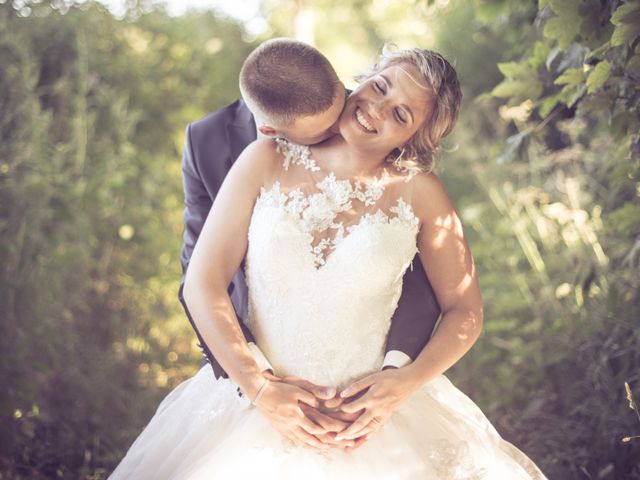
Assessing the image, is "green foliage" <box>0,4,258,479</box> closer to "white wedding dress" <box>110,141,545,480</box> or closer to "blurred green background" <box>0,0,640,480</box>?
"blurred green background" <box>0,0,640,480</box>

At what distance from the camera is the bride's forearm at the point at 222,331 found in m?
1.95

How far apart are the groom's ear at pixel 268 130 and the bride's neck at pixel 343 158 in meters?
0.20

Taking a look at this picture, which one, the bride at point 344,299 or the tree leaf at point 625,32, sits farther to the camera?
the bride at point 344,299

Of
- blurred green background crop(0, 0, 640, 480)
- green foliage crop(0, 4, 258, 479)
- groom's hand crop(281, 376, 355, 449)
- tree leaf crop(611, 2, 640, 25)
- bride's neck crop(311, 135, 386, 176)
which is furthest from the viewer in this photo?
green foliage crop(0, 4, 258, 479)

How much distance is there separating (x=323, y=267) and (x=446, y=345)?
48 cm

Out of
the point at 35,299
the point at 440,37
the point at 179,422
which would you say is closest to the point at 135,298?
the point at 35,299

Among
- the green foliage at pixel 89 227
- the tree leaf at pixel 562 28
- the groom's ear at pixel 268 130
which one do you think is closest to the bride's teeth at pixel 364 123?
the groom's ear at pixel 268 130

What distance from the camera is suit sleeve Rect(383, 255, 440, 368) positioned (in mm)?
2088

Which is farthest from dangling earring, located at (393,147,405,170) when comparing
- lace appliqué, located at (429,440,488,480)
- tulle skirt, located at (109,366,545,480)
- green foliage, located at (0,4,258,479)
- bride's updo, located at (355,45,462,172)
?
green foliage, located at (0,4,258,479)

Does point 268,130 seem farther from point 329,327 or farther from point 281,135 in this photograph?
point 329,327

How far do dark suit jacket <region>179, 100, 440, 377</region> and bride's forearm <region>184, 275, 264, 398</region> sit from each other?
196 mm

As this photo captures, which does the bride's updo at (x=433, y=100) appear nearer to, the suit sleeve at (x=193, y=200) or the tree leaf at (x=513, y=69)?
the tree leaf at (x=513, y=69)

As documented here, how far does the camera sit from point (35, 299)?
337cm

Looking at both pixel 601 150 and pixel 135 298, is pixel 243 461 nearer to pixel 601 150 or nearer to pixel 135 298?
pixel 135 298
